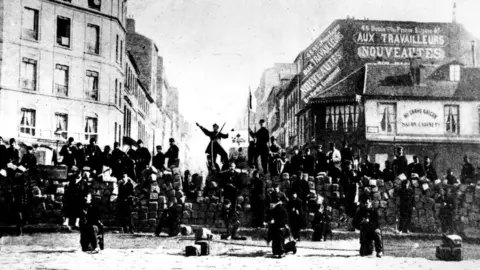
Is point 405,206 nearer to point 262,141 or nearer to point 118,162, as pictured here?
point 262,141

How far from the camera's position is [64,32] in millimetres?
24469

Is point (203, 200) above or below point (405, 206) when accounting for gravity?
above

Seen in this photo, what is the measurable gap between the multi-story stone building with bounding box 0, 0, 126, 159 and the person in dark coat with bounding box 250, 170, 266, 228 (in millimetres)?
11381

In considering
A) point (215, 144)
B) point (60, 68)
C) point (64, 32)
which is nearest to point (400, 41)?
point (215, 144)

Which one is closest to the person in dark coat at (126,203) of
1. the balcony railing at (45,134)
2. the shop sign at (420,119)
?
the balcony railing at (45,134)

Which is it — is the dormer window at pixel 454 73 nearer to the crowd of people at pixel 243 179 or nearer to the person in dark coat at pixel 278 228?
the crowd of people at pixel 243 179

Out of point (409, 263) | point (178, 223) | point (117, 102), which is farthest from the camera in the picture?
point (117, 102)

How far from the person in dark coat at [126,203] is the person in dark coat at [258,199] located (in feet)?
9.45

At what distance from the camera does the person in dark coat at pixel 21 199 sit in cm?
1290

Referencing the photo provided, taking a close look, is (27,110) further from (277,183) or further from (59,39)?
(277,183)

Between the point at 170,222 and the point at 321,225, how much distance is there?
3.45 metres

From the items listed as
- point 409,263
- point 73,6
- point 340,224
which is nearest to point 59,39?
point 73,6

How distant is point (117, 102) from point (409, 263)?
19.8 metres

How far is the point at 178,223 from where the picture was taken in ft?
44.2
